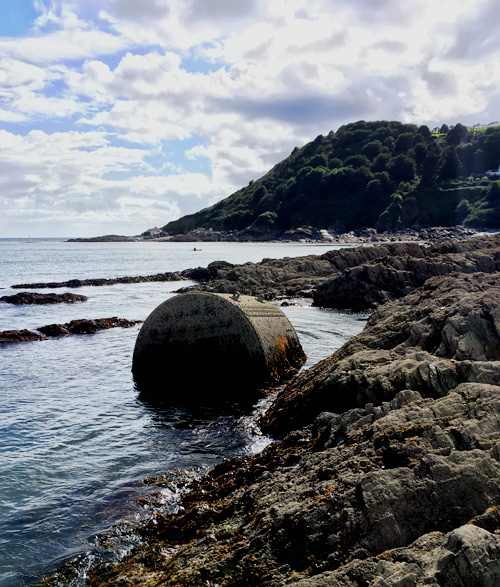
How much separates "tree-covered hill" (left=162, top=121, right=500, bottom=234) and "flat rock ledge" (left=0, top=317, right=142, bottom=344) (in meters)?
109

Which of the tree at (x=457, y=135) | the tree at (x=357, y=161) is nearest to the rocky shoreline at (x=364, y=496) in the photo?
the tree at (x=457, y=135)

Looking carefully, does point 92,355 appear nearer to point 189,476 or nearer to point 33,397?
point 33,397

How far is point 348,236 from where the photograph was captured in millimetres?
133000

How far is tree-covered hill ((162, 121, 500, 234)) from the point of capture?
127 m

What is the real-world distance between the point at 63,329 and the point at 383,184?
13242 cm

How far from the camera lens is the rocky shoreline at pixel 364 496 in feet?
12.3

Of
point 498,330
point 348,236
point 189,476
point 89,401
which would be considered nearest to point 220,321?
point 89,401

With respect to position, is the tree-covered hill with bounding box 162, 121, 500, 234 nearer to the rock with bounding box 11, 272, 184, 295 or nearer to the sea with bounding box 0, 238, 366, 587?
the rock with bounding box 11, 272, 184, 295

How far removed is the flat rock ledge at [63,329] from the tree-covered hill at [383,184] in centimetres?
10854

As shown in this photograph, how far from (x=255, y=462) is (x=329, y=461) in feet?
6.46

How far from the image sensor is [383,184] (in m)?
142

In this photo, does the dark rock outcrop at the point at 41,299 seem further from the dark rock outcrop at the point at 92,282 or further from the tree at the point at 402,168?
the tree at the point at 402,168

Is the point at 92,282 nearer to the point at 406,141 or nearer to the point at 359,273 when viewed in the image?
the point at 359,273

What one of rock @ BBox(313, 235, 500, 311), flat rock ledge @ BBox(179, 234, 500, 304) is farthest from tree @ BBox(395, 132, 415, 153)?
rock @ BBox(313, 235, 500, 311)
